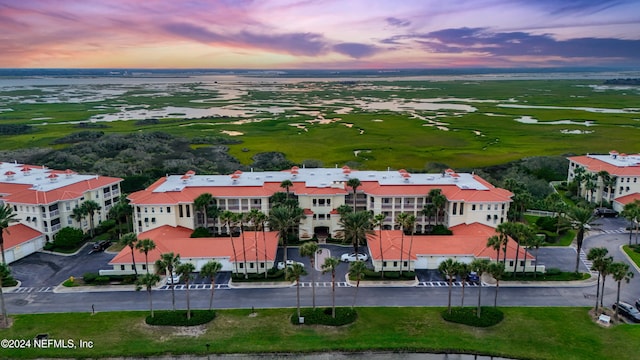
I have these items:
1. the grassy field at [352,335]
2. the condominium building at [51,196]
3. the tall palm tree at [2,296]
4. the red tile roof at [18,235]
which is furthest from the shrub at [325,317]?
the condominium building at [51,196]

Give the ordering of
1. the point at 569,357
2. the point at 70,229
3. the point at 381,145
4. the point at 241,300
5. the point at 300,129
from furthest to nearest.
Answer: the point at 300,129, the point at 381,145, the point at 70,229, the point at 241,300, the point at 569,357

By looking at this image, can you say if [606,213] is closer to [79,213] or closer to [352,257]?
[352,257]

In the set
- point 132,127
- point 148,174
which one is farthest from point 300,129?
point 148,174

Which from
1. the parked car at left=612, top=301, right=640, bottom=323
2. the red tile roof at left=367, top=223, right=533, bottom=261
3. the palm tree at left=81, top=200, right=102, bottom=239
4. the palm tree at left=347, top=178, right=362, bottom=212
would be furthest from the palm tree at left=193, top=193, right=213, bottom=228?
the parked car at left=612, top=301, right=640, bottom=323

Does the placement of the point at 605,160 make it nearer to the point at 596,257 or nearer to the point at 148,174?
the point at 596,257

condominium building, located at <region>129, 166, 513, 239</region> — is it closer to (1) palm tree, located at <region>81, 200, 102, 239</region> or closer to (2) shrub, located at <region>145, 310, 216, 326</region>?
(1) palm tree, located at <region>81, 200, 102, 239</region>
